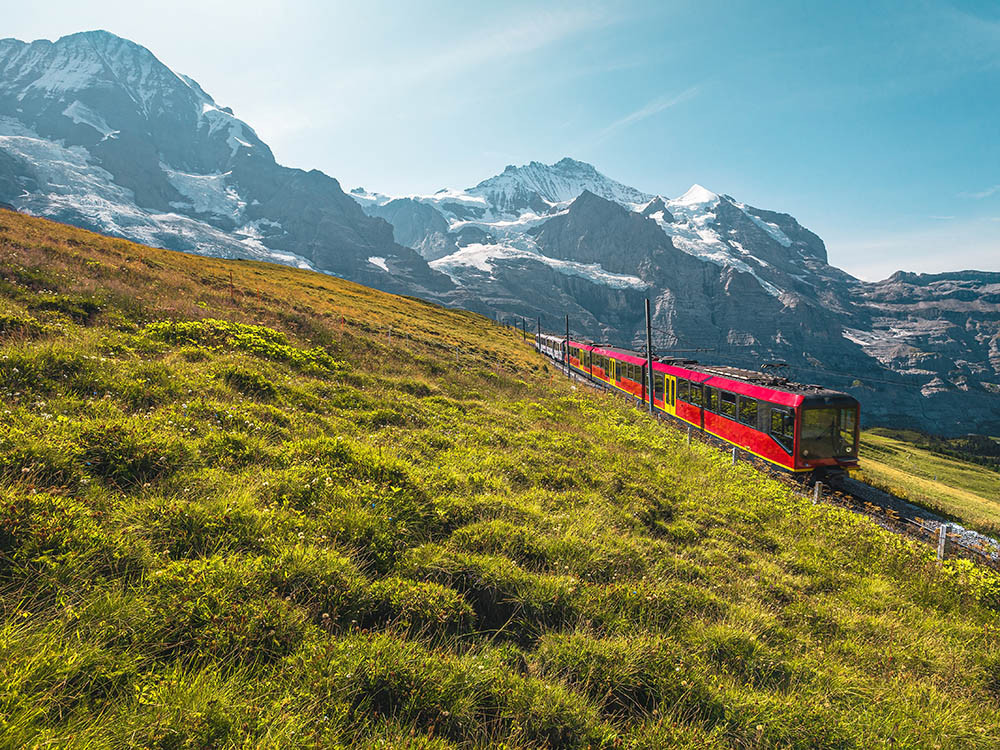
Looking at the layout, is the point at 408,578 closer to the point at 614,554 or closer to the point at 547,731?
the point at 547,731

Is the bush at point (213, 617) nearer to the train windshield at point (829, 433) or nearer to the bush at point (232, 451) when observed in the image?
the bush at point (232, 451)

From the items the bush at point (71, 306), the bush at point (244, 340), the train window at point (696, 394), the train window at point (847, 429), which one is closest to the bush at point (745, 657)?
the bush at point (244, 340)

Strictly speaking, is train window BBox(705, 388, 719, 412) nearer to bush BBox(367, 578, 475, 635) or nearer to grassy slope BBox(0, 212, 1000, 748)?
grassy slope BBox(0, 212, 1000, 748)

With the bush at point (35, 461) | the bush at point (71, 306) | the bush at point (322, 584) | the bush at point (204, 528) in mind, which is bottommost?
the bush at point (322, 584)

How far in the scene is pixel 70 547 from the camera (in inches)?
137

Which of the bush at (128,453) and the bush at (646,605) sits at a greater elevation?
the bush at (128,453)

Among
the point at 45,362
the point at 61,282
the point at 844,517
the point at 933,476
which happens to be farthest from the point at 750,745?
the point at 933,476

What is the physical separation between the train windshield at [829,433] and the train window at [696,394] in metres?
6.25

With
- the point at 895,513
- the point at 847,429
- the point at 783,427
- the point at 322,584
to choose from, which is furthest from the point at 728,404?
the point at 322,584

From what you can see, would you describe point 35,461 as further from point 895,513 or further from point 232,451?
point 895,513

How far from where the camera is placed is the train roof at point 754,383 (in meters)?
15.0

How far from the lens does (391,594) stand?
4055 mm

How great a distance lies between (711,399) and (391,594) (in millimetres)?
19646

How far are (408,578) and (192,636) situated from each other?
6.24 feet
